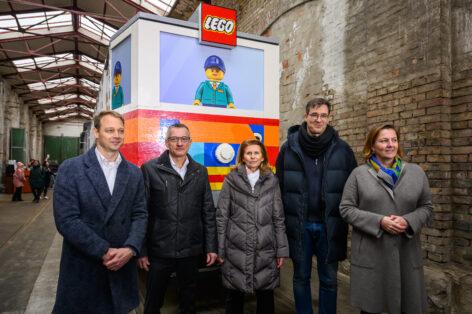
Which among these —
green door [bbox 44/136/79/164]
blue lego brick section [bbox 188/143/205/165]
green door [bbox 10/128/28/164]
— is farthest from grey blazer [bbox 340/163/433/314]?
green door [bbox 44/136/79/164]

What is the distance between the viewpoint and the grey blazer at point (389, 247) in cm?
211

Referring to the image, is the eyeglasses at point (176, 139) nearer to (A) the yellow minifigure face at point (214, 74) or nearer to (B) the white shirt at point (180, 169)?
(B) the white shirt at point (180, 169)

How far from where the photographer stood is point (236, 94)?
316cm

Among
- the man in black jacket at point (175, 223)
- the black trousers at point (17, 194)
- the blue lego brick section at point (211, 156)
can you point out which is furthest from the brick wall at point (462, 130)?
the black trousers at point (17, 194)

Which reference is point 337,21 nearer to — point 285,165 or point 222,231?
point 285,165

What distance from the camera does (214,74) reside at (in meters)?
3.03

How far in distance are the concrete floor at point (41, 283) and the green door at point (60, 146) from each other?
894 inches

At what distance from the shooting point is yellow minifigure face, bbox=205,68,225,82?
9.89 ft

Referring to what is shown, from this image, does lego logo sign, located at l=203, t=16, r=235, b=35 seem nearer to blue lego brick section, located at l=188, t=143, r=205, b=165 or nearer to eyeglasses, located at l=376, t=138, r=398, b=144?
blue lego brick section, located at l=188, t=143, r=205, b=165

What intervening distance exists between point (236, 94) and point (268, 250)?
1532mm

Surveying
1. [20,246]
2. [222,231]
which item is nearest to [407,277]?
[222,231]

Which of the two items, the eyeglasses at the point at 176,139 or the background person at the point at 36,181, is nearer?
the eyeglasses at the point at 176,139

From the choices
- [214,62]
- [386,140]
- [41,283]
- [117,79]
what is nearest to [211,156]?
[214,62]

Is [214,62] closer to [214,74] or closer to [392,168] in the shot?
[214,74]
